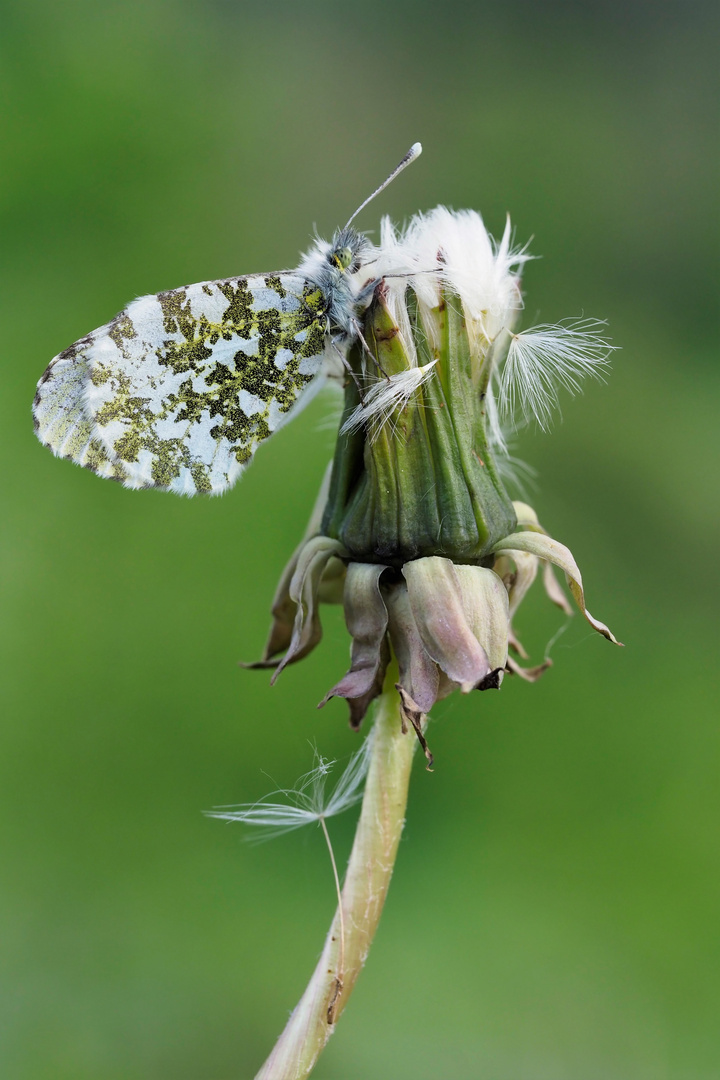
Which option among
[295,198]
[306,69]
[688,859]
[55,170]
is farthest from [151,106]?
[688,859]

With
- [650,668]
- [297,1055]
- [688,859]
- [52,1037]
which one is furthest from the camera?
[650,668]

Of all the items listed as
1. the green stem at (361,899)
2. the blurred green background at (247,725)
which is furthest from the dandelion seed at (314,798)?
the blurred green background at (247,725)

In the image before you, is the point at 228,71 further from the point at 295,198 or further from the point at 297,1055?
the point at 297,1055

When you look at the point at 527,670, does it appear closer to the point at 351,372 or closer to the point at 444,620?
the point at 444,620

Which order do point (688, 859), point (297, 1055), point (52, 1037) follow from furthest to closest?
1. point (688, 859)
2. point (52, 1037)
3. point (297, 1055)

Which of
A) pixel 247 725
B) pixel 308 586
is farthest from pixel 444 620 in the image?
pixel 247 725

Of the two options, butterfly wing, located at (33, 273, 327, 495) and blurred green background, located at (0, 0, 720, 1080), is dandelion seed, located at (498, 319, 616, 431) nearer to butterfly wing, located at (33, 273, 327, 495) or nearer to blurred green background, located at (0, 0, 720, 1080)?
butterfly wing, located at (33, 273, 327, 495)
